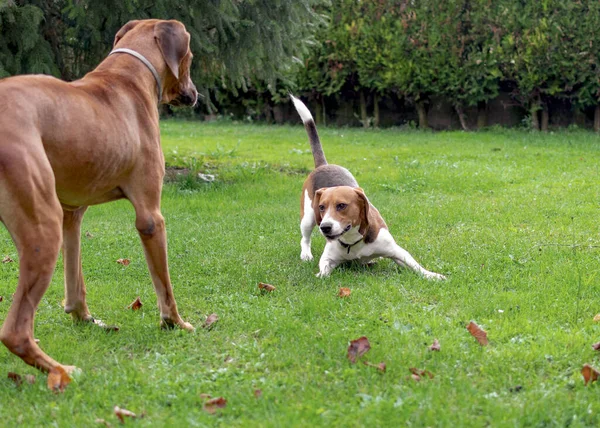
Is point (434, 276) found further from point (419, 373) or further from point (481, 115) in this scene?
point (481, 115)

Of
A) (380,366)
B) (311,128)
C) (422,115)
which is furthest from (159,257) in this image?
(422,115)

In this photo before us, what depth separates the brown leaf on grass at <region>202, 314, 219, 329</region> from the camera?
4666mm

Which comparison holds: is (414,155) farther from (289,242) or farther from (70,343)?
(70,343)

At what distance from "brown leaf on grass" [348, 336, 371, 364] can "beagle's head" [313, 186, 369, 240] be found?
1.79 meters

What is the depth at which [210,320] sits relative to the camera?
15.6ft

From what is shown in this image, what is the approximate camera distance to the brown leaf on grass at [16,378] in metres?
3.75

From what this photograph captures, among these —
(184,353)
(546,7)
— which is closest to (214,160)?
(546,7)

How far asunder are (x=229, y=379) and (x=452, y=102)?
14.2 m

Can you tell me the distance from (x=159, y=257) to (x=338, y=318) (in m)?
1.14

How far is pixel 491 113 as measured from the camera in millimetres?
17344

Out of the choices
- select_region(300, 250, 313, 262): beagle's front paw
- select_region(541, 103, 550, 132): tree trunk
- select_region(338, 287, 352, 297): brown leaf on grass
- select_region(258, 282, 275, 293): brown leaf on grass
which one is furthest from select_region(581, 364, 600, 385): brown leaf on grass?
select_region(541, 103, 550, 132): tree trunk

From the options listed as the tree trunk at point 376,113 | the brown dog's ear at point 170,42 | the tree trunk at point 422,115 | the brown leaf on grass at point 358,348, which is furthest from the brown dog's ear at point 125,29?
the tree trunk at point 376,113

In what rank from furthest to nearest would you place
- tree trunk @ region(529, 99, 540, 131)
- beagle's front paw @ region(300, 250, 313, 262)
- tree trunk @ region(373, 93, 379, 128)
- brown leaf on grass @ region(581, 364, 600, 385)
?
1. tree trunk @ region(373, 93, 379, 128)
2. tree trunk @ region(529, 99, 540, 131)
3. beagle's front paw @ region(300, 250, 313, 262)
4. brown leaf on grass @ region(581, 364, 600, 385)

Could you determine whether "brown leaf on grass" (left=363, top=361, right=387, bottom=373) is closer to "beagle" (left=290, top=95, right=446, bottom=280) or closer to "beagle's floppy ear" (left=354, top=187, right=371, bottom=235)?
"beagle" (left=290, top=95, right=446, bottom=280)
